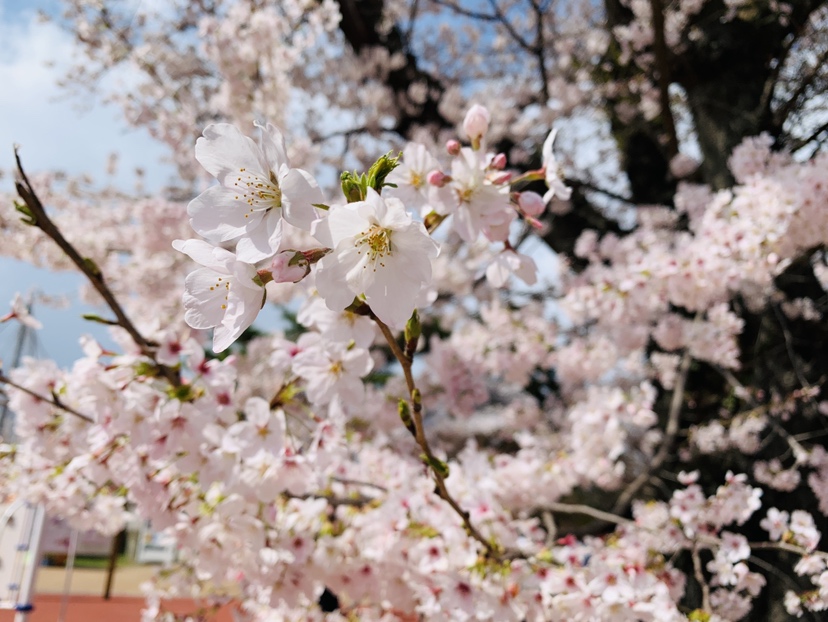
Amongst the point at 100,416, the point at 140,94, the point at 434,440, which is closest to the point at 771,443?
→ the point at 434,440

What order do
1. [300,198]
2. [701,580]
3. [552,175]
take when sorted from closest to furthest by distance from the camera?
1. [300,198]
2. [552,175]
3. [701,580]

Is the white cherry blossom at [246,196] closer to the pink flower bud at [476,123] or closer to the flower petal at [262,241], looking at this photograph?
the flower petal at [262,241]

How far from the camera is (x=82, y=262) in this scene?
110 centimetres

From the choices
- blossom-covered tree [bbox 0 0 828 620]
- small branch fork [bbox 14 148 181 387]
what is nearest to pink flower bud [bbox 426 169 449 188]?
blossom-covered tree [bbox 0 0 828 620]

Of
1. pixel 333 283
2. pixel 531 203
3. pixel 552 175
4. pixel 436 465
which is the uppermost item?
pixel 552 175

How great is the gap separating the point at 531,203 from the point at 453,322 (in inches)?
183

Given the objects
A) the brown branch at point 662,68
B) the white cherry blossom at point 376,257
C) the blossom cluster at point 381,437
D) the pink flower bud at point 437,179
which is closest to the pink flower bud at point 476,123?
the blossom cluster at point 381,437

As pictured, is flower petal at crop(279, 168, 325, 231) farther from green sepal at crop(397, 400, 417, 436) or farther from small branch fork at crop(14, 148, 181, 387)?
small branch fork at crop(14, 148, 181, 387)

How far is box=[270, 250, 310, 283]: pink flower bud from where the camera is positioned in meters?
0.64

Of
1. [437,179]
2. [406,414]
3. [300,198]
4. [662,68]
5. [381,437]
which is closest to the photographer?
[300,198]

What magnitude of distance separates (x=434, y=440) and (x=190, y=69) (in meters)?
3.84

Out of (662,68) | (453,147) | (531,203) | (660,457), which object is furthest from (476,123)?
(662,68)

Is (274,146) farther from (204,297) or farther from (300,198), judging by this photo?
(204,297)

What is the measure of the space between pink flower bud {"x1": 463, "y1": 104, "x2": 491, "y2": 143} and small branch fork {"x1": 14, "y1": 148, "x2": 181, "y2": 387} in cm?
75
